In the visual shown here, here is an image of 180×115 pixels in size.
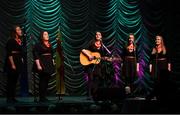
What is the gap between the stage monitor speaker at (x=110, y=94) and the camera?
10.5 metres

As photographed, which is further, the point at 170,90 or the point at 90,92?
the point at 90,92

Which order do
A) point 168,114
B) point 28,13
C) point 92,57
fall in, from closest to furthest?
point 168,114 → point 92,57 → point 28,13

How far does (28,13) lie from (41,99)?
12.0 ft

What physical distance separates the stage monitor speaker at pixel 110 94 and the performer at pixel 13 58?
1910 mm

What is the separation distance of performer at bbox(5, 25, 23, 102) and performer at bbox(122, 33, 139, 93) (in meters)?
2.82

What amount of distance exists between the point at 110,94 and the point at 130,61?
1845 millimetres

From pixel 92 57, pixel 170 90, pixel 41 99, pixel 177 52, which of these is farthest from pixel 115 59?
pixel 170 90

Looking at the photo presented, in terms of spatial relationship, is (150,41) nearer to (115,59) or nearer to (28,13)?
(115,59)

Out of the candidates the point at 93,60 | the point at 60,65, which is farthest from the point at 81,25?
the point at 60,65

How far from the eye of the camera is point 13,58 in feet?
→ 35.5

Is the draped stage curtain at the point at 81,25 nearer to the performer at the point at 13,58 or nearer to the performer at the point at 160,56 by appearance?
the performer at the point at 160,56

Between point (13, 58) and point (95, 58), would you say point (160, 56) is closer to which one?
point (95, 58)

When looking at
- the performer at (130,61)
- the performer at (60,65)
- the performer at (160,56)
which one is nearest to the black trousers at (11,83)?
the performer at (60,65)

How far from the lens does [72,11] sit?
14.0 m
